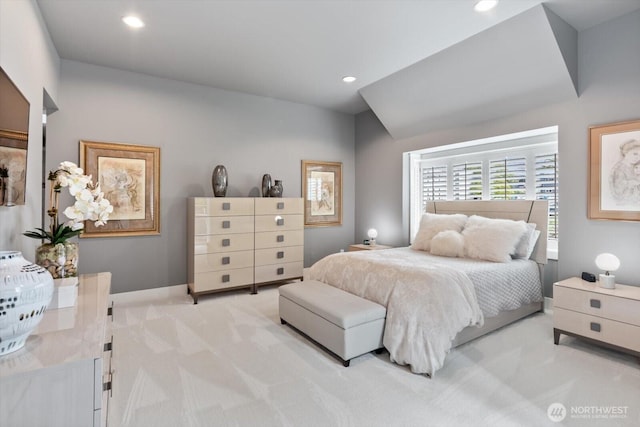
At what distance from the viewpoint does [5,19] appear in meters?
1.87

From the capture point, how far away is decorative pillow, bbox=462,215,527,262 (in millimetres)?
3322

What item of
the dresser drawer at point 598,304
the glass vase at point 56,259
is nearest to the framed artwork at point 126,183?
the glass vase at point 56,259

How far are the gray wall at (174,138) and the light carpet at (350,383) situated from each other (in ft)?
3.66

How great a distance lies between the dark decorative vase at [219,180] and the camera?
427 centimetres

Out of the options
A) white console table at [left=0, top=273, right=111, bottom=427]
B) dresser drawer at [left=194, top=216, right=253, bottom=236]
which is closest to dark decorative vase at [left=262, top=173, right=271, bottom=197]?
dresser drawer at [left=194, top=216, right=253, bottom=236]

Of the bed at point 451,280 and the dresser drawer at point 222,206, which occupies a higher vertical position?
the dresser drawer at point 222,206

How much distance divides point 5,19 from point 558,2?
381 centimetres

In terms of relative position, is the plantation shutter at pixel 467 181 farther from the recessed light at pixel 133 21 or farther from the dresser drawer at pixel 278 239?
the recessed light at pixel 133 21

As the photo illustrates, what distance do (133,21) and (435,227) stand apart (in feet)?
12.2

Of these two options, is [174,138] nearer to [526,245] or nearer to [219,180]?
[219,180]

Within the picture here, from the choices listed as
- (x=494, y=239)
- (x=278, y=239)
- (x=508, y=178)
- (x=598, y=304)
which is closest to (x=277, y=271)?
(x=278, y=239)

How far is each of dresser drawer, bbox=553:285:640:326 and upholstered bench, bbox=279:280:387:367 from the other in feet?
5.01

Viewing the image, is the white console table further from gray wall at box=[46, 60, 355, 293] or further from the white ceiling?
gray wall at box=[46, 60, 355, 293]

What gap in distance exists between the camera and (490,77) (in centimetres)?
349
